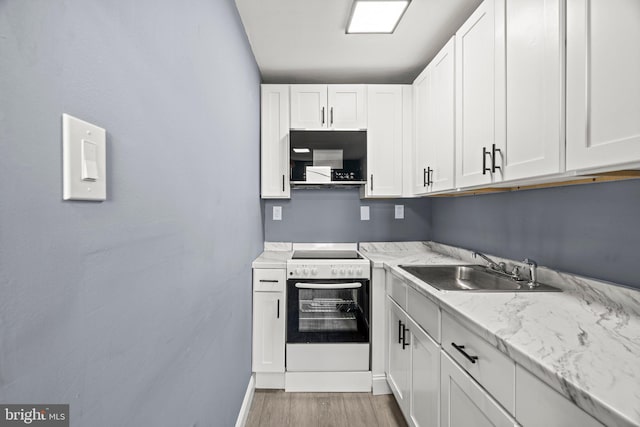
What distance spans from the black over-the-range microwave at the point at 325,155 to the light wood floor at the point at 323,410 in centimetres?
163

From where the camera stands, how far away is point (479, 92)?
1604 millimetres

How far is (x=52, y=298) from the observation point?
1.59 feet

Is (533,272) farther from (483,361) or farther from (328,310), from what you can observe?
(328,310)

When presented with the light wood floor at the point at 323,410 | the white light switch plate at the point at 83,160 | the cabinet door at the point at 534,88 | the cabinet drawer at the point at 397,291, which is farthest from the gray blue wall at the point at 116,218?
the cabinet door at the point at 534,88

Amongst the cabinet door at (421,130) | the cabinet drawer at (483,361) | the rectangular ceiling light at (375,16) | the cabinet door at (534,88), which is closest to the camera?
the cabinet drawer at (483,361)

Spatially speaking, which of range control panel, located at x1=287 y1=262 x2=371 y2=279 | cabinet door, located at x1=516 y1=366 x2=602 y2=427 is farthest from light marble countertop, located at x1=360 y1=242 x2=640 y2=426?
range control panel, located at x1=287 y1=262 x2=371 y2=279

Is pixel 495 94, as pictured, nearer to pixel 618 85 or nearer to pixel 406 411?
pixel 618 85

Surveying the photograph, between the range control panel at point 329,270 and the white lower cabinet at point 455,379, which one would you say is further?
the range control panel at point 329,270

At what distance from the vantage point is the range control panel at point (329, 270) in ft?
7.40

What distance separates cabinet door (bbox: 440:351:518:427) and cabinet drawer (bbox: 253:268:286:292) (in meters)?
1.27

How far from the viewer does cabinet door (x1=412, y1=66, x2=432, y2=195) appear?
231cm

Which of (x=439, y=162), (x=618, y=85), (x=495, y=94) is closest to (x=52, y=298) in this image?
(x=618, y=85)

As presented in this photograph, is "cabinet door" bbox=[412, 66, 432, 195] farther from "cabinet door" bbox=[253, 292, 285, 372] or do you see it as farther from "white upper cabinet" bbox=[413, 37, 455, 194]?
"cabinet door" bbox=[253, 292, 285, 372]

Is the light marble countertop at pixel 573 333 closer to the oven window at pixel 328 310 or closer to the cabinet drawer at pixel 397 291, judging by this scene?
the cabinet drawer at pixel 397 291
